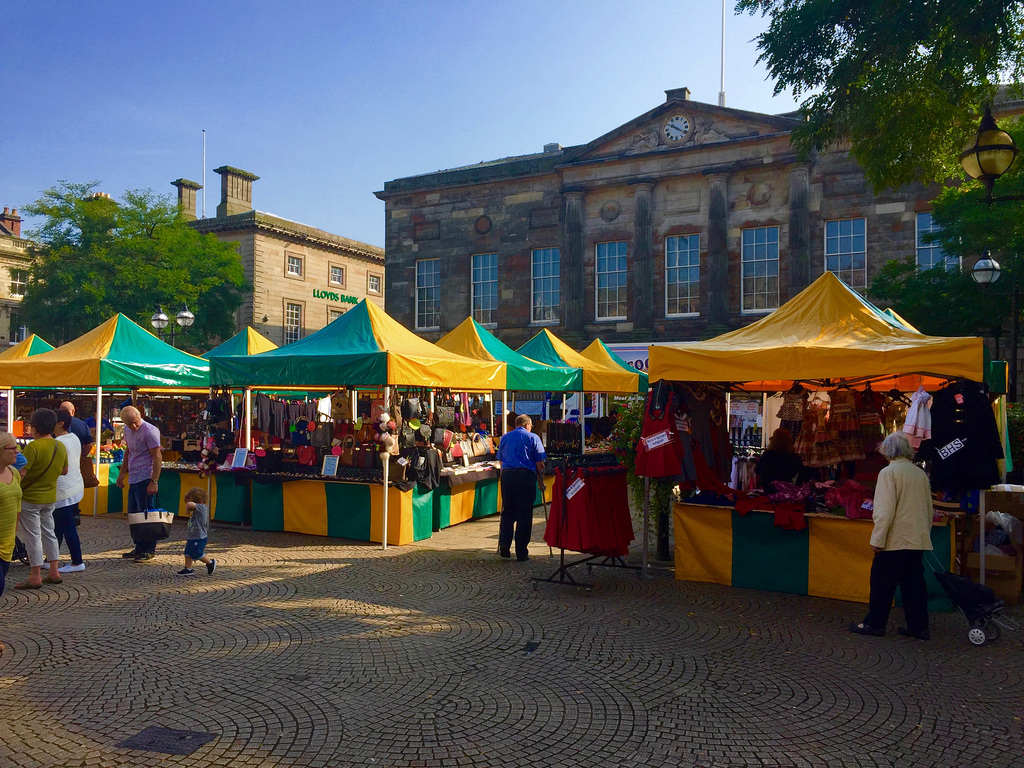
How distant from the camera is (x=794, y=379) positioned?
295 inches

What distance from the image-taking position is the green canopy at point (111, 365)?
12.1m

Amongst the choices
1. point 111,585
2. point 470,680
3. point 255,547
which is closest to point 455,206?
point 255,547

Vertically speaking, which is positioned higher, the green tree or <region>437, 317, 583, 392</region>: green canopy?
the green tree

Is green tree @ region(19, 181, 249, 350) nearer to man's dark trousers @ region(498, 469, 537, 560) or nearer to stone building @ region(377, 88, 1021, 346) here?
stone building @ region(377, 88, 1021, 346)

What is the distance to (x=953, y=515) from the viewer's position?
274 inches

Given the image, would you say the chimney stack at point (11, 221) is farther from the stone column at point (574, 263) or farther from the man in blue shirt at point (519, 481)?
the man in blue shirt at point (519, 481)

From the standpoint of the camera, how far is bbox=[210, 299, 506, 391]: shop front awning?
9.70 metres

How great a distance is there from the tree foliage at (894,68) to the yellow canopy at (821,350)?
2.18 metres

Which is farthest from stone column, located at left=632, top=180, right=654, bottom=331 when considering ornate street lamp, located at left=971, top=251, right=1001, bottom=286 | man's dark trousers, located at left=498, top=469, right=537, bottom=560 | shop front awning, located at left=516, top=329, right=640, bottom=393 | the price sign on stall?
the price sign on stall

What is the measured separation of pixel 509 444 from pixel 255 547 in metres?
3.71

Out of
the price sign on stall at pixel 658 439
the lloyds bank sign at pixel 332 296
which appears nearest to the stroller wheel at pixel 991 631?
the price sign on stall at pixel 658 439

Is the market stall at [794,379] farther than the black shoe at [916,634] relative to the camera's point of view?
Yes

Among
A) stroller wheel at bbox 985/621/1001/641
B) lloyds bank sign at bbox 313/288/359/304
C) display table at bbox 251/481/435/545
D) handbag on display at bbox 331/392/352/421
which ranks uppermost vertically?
lloyds bank sign at bbox 313/288/359/304

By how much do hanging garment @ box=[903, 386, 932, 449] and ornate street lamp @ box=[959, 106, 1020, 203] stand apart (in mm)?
2030
